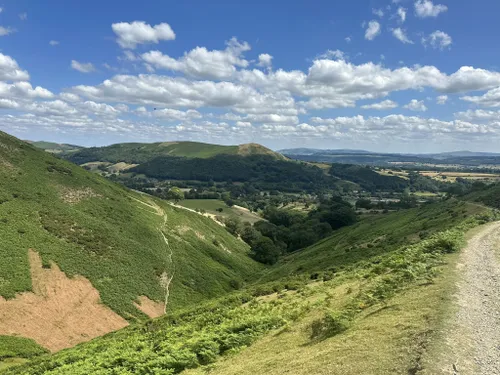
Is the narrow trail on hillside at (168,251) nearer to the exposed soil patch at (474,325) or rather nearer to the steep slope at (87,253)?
the steep slope at (87,253)

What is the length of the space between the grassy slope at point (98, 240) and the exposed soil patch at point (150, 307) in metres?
1.61

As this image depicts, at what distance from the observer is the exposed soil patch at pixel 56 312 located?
48438 millimetres

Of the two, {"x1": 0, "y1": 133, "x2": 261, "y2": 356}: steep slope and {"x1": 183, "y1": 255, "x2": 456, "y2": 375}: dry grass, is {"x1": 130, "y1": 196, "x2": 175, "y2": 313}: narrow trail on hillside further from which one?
{"x1": 183, "y1": 255, "x2": 456, "y2": 375}: dry grass

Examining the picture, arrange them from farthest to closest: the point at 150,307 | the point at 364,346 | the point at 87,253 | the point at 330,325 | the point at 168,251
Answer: the point at 168,251, the point at 87,253, the point at 150,307, the point at 330,325, the point at 364,346

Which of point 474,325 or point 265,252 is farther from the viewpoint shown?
point 265,252

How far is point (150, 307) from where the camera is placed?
219 feet

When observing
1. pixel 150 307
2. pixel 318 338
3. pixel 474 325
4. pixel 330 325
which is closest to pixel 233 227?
pixel 150 307

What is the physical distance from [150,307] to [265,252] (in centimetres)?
6569

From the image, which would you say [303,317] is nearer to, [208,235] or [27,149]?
[208,235]

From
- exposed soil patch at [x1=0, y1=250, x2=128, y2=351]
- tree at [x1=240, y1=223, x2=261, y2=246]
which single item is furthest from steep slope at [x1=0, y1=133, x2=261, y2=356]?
tree at [x1=240, y1=223, x2=261, y2=246]

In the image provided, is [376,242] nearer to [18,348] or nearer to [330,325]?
[330,325]

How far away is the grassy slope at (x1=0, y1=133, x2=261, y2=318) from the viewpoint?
6506 cm

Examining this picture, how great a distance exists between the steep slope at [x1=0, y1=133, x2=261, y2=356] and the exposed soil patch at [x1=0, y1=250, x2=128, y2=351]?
0.51 feet

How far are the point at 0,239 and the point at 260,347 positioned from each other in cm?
6273
